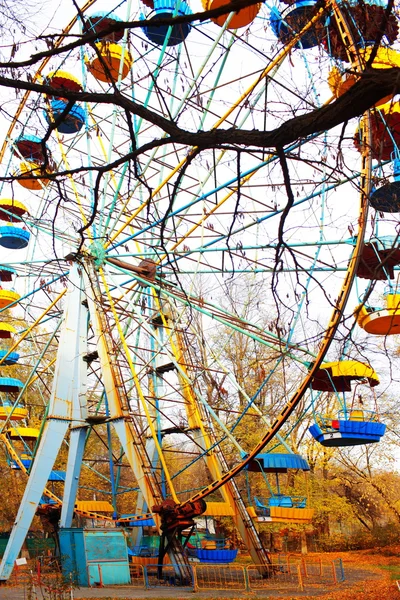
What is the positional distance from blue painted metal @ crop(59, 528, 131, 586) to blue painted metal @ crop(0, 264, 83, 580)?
3.09ft

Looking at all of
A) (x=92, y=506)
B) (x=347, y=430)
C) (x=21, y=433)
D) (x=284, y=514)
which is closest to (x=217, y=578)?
(x=284, y=514)

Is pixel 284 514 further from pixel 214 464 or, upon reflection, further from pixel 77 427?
pixel 77 427

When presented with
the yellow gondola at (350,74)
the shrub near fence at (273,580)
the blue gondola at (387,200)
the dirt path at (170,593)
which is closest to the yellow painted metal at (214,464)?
the shrub near fence at (273,580)

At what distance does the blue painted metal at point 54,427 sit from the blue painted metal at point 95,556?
942 mm

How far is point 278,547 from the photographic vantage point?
99.7 feet

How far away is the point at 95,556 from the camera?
43.9 ft

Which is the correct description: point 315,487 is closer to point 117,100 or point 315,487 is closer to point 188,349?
point 188,349

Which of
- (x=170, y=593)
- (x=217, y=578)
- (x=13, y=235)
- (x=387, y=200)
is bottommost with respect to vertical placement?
(x=170, y=593)

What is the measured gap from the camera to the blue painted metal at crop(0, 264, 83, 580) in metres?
13.4

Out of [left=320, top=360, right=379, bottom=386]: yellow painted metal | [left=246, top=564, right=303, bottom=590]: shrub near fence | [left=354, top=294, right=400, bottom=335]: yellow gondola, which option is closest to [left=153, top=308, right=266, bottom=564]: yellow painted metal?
[left=246, top=564, right=303, bottom=590]: shrub near fence

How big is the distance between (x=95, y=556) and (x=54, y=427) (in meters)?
2.84

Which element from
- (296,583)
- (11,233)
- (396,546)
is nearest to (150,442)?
(296,583)

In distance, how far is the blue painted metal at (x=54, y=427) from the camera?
1343 cm

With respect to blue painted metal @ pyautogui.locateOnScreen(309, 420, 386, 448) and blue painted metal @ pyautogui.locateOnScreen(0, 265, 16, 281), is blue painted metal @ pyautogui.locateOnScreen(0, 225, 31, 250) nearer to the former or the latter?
blue painted metal @ pyautogui.locateOnScreen(0, 265, 16, 281)
